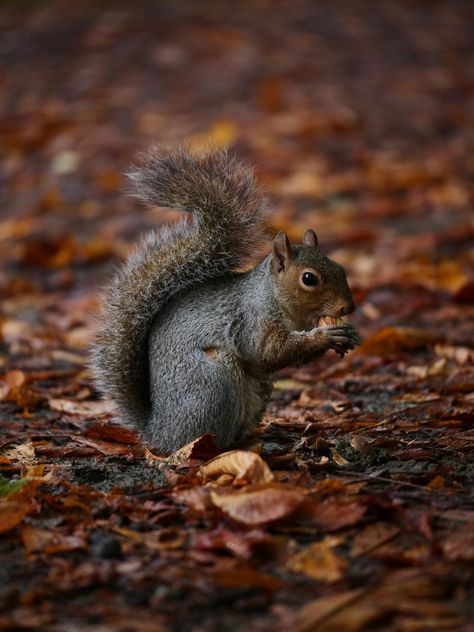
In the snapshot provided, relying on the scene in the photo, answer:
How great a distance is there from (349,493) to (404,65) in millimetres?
8190

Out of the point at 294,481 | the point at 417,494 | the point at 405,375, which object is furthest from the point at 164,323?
the point at 405,375

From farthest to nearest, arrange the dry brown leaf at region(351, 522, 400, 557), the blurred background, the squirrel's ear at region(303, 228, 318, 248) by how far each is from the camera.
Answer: the blurred background → the squirrel's ear at region(303, 228, 318, 248) → the dry brown leaf at region(351, 522, 400, 557)

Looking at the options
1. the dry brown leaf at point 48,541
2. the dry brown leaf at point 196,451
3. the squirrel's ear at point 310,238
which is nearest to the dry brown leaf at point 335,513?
the dry brown leaf at point 48,541

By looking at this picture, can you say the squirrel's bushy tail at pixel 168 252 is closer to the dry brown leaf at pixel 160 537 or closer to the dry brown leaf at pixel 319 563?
the dry brown leaf at pixel 160 537

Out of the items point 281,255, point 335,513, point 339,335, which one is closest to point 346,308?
point 339,335

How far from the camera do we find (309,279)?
2.79 metres

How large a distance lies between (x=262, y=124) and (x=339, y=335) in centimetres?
572

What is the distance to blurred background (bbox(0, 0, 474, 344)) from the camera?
5.96 metres

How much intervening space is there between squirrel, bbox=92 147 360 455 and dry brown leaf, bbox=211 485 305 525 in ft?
2.11

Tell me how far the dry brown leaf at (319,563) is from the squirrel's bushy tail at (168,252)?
1179mm

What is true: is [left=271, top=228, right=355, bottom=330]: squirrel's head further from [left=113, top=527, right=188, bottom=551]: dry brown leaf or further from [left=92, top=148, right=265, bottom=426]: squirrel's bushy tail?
[left=113, top=527, right=188, bottom=551]: dry brown leaf

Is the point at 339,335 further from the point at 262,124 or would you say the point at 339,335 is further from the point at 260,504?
the point at 262,124

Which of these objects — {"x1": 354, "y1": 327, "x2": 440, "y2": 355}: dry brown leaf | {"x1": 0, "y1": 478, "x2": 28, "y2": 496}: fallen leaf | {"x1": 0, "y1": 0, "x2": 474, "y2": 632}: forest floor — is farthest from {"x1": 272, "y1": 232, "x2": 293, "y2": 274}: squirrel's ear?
{"x1": 354, "y1": 327, "x2": 440, "y2": 355}: dry brown leaf

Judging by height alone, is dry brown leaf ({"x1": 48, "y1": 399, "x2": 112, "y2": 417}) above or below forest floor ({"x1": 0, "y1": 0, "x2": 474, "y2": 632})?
below
